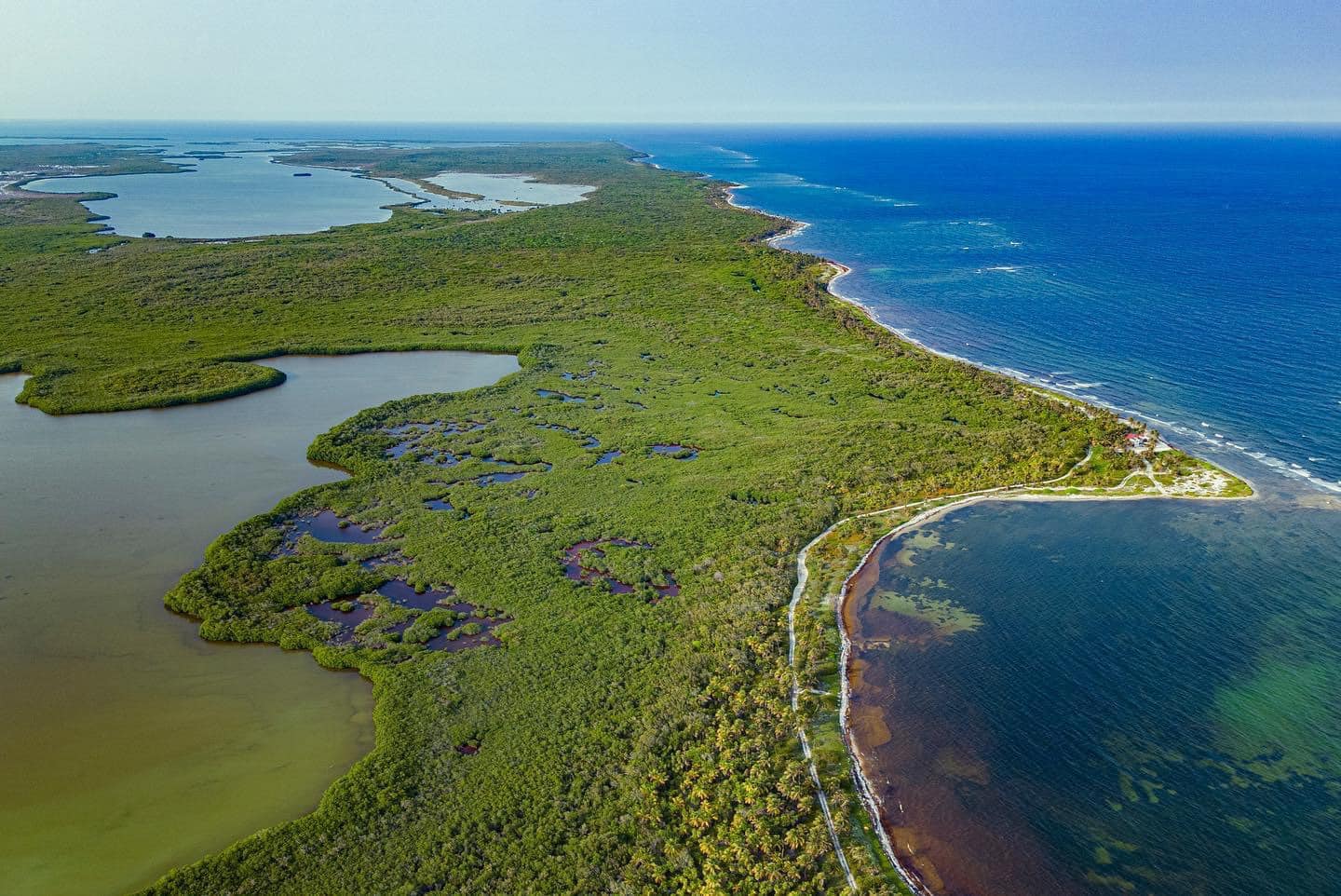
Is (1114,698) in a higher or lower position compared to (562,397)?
lower

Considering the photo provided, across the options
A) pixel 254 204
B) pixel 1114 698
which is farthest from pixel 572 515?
pixel 254 204

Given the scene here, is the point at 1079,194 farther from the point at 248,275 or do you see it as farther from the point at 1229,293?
the point at 248,275

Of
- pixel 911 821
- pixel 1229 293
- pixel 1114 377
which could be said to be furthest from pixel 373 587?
pixel 1229 293

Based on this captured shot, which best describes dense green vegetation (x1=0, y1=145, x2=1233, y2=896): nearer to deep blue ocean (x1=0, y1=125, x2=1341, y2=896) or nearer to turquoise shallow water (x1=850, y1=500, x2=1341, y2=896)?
turquoise shallow water (x1=850, y1=500, x2=1341, y2=896)

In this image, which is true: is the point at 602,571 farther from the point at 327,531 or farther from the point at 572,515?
the point at 327,531

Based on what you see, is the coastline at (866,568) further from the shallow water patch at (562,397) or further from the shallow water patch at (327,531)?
the shallow water patch at (562,397)

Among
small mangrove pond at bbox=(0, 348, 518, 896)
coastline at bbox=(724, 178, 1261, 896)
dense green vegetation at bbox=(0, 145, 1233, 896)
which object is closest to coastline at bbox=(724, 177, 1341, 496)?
coastline at bbox=(724, 178, 1261, 896)
